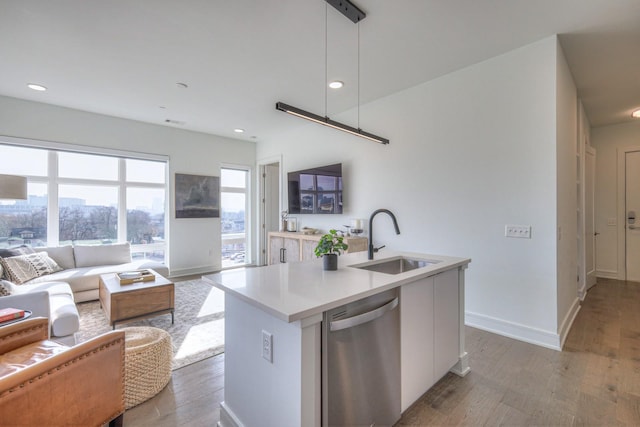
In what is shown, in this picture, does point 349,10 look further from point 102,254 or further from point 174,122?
point 102,254

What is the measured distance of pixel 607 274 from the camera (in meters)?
5.13

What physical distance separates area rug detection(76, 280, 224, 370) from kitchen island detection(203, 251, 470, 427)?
107 centimetres

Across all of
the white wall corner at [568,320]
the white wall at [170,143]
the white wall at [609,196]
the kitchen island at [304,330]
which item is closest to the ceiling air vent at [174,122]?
the white wall at [170,143]

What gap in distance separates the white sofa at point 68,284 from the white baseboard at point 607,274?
294 inches

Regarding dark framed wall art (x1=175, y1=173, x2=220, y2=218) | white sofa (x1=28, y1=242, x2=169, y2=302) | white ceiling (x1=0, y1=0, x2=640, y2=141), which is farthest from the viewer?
dark framed wall art (x1=175, y1=173, x2=220, y2=218)

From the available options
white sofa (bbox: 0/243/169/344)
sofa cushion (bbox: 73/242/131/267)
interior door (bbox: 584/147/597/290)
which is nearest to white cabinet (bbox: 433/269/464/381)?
white sofa (bbox: 0/243/169/344)

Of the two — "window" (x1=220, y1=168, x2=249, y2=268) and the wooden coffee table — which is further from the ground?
"window" (x1=220, y1=168, x2=249, y2=268)

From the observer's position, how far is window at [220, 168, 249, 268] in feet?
20.7

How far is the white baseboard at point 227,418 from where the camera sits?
5.07 ft

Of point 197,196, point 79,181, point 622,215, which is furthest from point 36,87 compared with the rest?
point 622,215

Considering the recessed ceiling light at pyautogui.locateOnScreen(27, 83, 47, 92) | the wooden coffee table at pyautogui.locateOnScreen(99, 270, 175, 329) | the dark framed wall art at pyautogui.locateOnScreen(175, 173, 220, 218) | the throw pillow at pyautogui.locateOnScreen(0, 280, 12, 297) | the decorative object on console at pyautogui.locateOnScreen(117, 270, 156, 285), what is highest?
the recessed ceiling light at pyautogui.locateOnScreen(27, 83, 47, 92)

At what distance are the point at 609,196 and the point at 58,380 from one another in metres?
7.36

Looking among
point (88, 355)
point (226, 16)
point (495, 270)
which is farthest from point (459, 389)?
point (226, 16)

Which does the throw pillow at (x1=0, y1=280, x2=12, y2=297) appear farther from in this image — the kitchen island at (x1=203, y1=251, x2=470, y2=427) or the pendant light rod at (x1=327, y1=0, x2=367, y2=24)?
the pendant light rod at (x1=327, y1=0, x2=367, y2=24)
